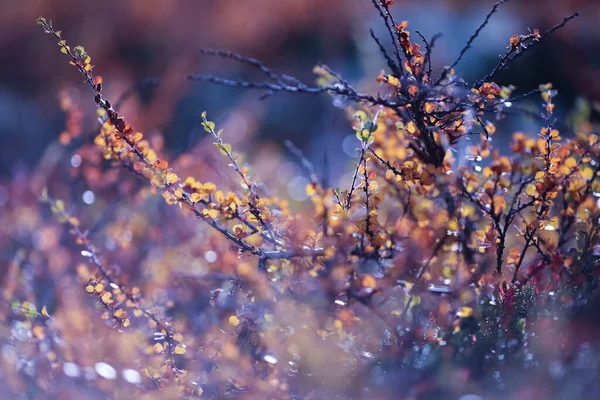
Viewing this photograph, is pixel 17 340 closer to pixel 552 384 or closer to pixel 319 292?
pixel 319 292

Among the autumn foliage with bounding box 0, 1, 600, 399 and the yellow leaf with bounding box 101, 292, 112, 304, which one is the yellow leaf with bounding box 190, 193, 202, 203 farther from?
the yellow leaf with bounding box 101, 292, 112, 304

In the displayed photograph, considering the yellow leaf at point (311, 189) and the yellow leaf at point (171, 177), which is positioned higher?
the yellow leaf at point (311, 189)

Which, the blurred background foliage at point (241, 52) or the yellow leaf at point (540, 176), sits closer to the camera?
the yellow leaf at point (540, 176)

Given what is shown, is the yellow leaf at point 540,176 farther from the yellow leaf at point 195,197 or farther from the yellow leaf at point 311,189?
the yellow leaf at point 195,197

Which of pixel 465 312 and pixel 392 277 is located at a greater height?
pixel 392 277

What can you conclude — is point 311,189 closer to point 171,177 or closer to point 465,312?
point 171,177

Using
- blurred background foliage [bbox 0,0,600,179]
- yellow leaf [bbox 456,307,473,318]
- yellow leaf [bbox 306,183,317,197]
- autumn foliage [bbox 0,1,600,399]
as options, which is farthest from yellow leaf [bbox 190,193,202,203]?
blurred background foliage [bbox 0,0,600,179]

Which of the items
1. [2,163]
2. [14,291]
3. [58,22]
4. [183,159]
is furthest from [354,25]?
[14,291]

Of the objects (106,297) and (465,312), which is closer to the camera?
(465,312)

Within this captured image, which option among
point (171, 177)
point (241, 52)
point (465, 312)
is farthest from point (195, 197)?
point (241, 52)

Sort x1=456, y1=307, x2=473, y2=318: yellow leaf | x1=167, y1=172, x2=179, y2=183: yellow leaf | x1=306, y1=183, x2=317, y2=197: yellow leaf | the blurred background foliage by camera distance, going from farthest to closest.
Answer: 1. the blurred background foliage
2. x1=306, y1=183, x2=317, y2=197: yellow leaf
3. x1=167, y1=172, x2=179, y2=183: yellow leaf
4. x1=456, y1=307, x2=473, y2=318: yellow leaf

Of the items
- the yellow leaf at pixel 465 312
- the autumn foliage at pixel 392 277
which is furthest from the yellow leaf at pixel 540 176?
the yellow leaf at pixel 465 312
